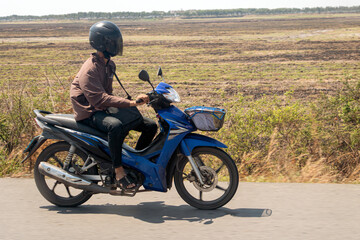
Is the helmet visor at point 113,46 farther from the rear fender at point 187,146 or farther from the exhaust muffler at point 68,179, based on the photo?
the exhaust muffler at point 68,179

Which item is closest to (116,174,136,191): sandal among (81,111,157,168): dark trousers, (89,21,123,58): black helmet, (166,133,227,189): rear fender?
(81,111,157,168): dark trousers

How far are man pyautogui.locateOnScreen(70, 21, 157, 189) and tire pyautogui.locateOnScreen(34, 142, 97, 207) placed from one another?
0.43m

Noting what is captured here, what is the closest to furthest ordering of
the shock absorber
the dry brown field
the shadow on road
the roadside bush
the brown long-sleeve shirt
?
the shadow on road < the brown long-sleeve shirt < the shock absorber < the roadside bush < the dry brown field

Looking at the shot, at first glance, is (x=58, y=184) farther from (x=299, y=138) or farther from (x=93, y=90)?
(x=299, y=138)

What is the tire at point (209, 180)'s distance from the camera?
5191mm

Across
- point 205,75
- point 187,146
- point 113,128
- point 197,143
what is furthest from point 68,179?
point 205,75

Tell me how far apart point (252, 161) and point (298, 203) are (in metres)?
2.52

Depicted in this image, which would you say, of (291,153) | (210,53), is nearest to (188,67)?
(210,53)

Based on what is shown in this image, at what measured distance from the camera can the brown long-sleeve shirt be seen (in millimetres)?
5027

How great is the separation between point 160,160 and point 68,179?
1032 mm

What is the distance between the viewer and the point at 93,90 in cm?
502

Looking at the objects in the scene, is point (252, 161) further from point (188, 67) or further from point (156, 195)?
point (188, 67)

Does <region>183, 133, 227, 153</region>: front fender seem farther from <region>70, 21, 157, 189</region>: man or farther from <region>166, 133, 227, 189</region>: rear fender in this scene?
<region>70, 21, 157, 189</region>: man

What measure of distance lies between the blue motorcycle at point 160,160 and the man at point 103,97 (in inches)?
5.1
